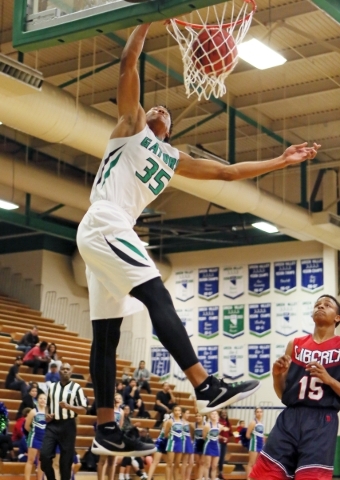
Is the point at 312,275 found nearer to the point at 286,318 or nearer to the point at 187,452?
the point at 286,318

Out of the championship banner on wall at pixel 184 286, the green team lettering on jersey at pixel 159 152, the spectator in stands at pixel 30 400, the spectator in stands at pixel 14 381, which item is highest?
the championship banner on wall at pixel 184 286

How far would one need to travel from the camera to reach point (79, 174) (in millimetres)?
24375

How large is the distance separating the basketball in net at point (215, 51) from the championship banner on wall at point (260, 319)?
18.2 meters

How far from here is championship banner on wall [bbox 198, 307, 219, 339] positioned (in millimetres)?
24719

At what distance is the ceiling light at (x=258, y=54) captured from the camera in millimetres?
12539

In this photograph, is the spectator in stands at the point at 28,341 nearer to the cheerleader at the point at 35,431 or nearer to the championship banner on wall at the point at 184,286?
the cheerleader at the point at 35,431

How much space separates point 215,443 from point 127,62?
14294 mm

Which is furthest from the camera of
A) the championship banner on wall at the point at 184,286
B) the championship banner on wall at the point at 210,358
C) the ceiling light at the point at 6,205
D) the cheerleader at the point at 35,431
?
the championship banner on wall at the point at 184,286

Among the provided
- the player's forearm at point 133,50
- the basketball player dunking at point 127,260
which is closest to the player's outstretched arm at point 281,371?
the basketball player dunking at point 127,260

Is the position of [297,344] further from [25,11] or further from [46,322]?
[46,322]

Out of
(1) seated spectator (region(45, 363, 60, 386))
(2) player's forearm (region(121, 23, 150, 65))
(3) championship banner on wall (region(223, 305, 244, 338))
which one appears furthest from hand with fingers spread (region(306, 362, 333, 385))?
(3) championship banner on wall (region(223, 305, 244, 338))

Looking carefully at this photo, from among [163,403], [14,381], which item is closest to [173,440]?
[163,403]

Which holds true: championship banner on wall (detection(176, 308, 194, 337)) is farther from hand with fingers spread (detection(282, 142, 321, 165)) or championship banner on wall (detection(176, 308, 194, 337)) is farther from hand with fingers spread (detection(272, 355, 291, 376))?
hand with fingers spread (detection(282, 142, 321, 165))

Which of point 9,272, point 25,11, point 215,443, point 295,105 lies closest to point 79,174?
point 9,272
